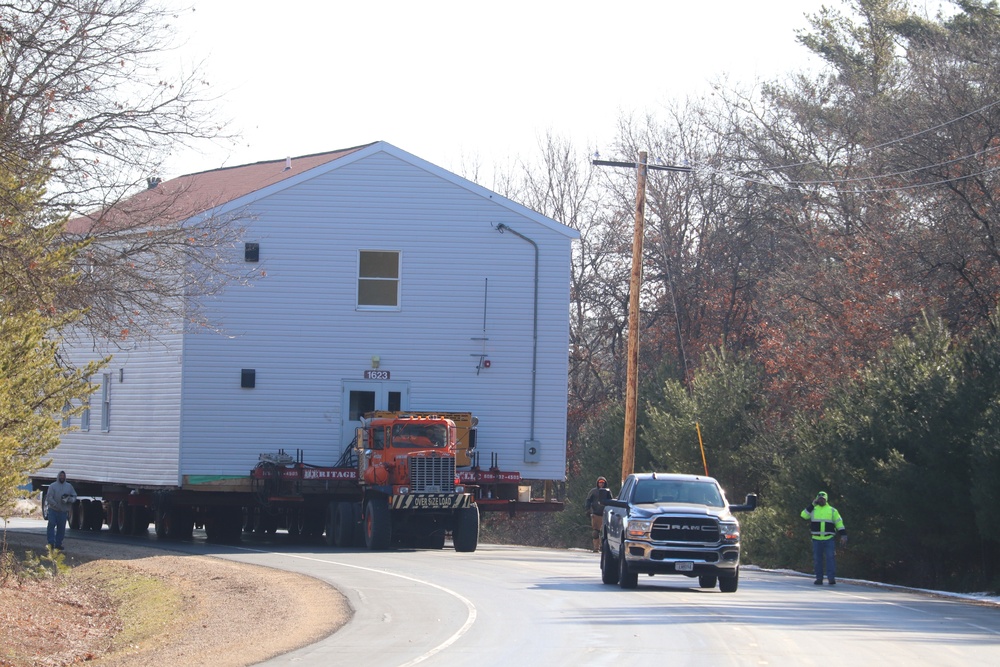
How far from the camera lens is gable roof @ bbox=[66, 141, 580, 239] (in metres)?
20.2

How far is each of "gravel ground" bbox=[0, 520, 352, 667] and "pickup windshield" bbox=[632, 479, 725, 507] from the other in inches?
200

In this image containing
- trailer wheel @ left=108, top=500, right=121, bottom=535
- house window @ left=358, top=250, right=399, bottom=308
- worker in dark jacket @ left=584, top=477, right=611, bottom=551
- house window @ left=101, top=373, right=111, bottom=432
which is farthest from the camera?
trailer wheel @ left=108, top=500, right=121, bottom=535

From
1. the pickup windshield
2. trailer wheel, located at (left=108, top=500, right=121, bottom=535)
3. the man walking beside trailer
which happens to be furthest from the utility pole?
trailer wheel, located at (left=108, top=500, right=121, bottom=535)

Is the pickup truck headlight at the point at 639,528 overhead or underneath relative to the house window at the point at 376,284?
underneath

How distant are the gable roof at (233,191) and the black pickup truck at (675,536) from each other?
8639 mm

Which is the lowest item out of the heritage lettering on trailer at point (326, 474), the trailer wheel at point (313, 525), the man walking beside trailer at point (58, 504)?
the trailer wheel at point (313, 525)

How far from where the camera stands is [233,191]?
3528 centimetres

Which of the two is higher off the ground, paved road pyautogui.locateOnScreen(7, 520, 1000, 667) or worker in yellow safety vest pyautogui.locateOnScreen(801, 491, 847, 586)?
worker in yellow safety vest pyautogui.locateOnScreen(801, 491, 847, 586)

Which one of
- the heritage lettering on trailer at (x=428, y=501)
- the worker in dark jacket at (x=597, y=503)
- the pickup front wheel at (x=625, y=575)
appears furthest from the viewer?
the heritage lettering on trailer at (x=428, y=501)

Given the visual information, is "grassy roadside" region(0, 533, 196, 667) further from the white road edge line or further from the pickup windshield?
the pickup windshield

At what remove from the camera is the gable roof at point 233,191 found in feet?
66.2

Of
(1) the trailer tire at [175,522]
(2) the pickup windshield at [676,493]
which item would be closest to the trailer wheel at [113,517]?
(1) the trailer tire at [175,522]

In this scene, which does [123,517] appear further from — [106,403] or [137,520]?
[106,403]

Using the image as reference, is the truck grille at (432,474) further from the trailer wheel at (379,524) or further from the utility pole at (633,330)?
the utility pole at (633,330)
